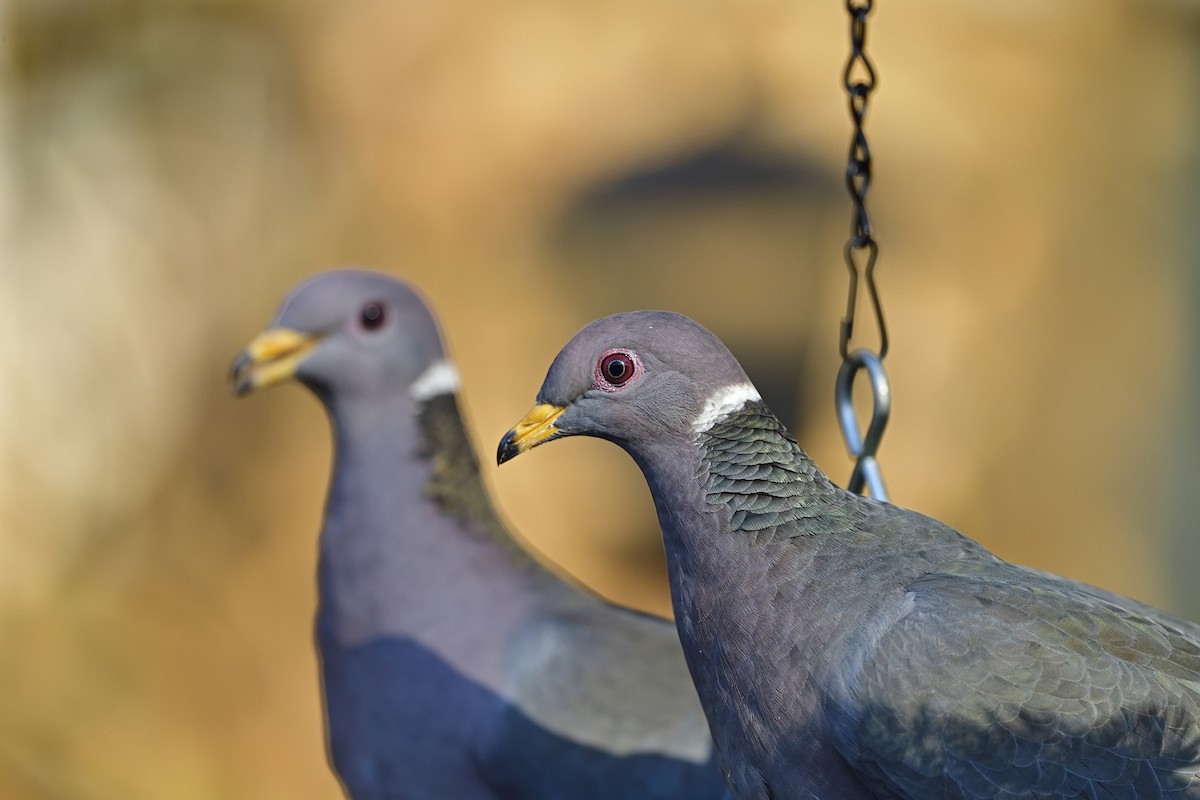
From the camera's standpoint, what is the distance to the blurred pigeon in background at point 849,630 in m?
1.46

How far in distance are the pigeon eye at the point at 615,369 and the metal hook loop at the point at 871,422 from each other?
461 mm

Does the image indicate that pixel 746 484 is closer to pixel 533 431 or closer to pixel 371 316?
pixel 533 431

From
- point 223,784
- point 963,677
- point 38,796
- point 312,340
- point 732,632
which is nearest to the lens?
point 963,677

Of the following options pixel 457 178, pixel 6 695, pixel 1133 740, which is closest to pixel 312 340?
pixel 1133 740

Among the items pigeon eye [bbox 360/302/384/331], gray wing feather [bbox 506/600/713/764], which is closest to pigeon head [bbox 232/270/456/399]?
pigeon eye [bbox 360/302/384/331]

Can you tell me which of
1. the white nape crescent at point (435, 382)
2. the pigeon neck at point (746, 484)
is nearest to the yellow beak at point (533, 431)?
the pigeon neck at point (746, 484)

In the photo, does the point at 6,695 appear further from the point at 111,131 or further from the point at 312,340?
the point at 312,340

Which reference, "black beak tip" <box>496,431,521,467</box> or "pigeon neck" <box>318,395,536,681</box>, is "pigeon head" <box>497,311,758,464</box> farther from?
"pigeon neck" <box>318,395,536,681</box>

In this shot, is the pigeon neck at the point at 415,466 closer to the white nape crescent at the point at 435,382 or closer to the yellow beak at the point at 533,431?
the white nape crescent at the point at 435,382

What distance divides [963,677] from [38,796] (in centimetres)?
453

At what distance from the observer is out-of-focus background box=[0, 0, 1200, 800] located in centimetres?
517

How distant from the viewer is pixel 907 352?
5.54 meters

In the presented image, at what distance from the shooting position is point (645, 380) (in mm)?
1726

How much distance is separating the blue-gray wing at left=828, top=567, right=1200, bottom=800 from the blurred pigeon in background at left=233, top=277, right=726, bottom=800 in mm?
990
